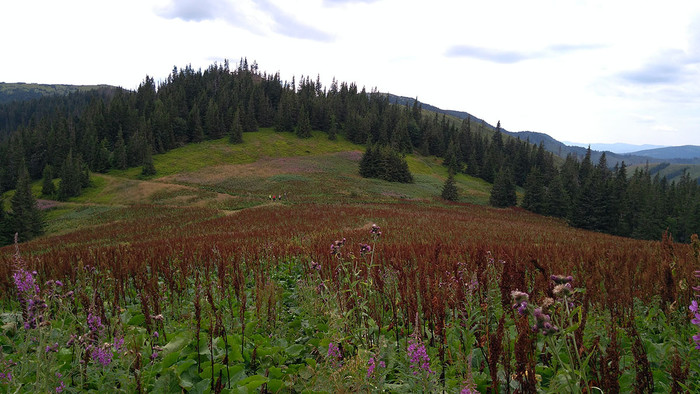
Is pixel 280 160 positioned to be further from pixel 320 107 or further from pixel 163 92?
pixel 163 92

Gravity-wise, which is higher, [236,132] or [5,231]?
[236,132]

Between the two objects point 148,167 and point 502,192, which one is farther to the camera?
point 148,167

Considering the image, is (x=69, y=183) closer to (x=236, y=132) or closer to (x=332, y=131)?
(x=236, y=132)

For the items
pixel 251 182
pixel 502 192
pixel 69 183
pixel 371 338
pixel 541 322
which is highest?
pixel 541 322

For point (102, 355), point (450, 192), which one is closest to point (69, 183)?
point (450, 192)

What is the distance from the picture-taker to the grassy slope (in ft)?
155

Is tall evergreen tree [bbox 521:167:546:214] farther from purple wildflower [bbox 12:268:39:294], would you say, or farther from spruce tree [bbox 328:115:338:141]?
purple wildflower [bbox 12:268:39:294]

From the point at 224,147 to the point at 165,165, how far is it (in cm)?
1650

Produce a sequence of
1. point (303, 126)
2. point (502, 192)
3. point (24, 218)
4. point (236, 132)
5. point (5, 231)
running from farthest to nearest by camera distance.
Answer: point (303, 126) < point (236, 132) < point (502, 192) < point (5, 231) < point (24, 218)

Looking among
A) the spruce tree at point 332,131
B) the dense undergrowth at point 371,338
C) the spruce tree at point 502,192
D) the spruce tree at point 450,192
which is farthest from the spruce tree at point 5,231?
the spruce tree at point 332,131

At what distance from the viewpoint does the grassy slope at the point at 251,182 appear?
1859 inches

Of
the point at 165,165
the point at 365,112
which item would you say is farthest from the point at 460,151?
the point at 165,165

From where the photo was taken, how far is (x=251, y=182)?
193 feet

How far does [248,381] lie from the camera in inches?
111
